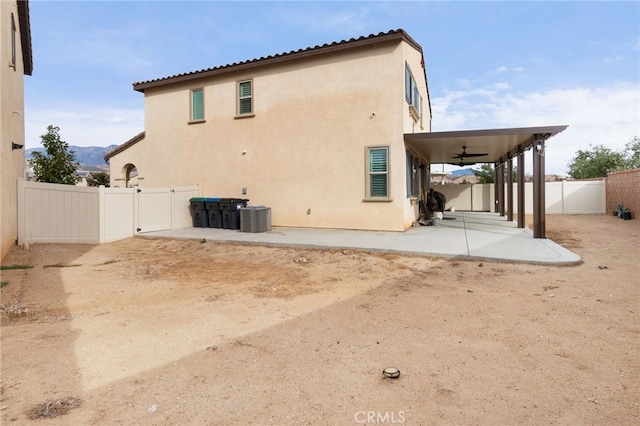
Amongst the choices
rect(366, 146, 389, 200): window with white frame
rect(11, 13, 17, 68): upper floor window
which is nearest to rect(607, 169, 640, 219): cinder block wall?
rect(366, 146, 389, 200): window with white frame

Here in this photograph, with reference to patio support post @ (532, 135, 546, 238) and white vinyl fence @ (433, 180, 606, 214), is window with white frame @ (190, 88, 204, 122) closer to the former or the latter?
patio support post @ (532, 135, 546, 238)

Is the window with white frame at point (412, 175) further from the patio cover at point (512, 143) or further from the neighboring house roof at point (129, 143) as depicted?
the neighboring house roof at point (129, 143)

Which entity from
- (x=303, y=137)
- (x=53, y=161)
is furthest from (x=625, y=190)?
(x=53, y=161)

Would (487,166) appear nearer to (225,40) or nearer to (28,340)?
(225,40)

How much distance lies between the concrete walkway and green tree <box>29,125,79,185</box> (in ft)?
16.8

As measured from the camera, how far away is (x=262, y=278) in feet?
20.1

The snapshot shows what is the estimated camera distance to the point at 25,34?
1067cm

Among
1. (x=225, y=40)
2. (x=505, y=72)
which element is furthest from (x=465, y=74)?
(x=225, y=40)

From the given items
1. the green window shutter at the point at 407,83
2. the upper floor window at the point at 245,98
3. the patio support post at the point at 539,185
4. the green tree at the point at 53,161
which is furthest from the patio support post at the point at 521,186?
the green tree at the point at 53,161

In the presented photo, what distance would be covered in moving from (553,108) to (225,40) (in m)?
20.1

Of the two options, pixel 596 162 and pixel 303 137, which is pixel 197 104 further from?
pixel 596 162

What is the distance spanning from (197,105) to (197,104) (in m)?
0.04

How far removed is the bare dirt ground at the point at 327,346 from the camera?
7.45ft

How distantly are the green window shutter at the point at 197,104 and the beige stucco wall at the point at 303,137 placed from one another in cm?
28
